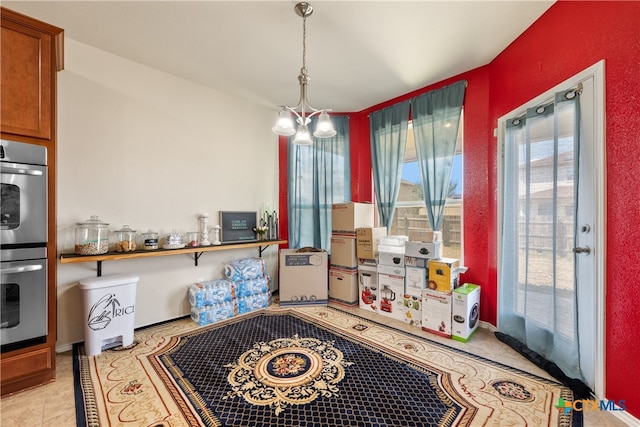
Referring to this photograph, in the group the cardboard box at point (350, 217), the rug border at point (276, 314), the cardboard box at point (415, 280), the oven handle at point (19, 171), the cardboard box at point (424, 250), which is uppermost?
the oven handle at point (19, 171)

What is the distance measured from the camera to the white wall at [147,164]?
7.79ft

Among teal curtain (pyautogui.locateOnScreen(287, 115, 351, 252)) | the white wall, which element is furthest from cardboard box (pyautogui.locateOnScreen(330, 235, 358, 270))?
the white wall

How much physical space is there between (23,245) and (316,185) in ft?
9.74

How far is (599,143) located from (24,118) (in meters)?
3.71

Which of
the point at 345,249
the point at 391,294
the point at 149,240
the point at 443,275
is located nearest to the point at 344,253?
the point at 345,249

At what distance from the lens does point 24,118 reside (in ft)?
5.83

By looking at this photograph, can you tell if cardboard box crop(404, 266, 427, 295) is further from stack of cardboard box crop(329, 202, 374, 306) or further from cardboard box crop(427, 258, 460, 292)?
stack of cardboard box crop(329, 202, 374, 306)

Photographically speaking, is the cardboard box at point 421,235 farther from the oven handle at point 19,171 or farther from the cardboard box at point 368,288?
the oven handle at point 19,171

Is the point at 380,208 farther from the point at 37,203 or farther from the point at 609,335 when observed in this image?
the point at 37,203

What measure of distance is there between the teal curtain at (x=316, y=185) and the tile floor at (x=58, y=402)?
2367mm

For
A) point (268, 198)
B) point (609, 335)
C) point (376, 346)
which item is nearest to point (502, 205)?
point (609, 335)

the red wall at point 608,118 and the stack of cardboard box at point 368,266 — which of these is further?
the stack of cardboard box at point 368,266

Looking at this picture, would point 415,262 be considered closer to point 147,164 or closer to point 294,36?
point 294,36

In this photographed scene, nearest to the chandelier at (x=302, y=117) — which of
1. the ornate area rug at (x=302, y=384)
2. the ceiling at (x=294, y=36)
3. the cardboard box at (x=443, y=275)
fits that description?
the ceiling at (x=294, y=36)
